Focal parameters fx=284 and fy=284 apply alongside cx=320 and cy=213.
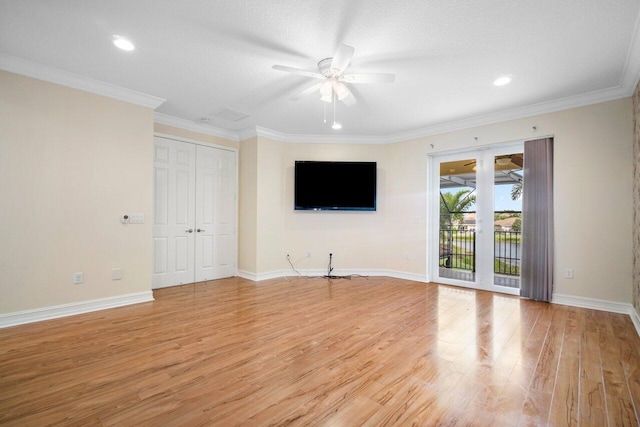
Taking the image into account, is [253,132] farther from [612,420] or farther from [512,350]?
[612,420]

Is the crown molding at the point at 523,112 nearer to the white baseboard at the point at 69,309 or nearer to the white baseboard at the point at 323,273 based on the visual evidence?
the white baseboard at the point at 323,273

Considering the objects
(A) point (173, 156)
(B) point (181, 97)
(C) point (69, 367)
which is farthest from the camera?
(A) point (173, 156)

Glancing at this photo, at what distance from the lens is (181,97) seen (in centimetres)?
389

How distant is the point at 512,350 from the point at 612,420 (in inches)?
34.0

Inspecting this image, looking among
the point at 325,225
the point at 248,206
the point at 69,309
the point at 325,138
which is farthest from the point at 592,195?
the point at 69,309

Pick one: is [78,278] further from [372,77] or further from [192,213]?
[372,77]

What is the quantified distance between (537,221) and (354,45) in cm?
350

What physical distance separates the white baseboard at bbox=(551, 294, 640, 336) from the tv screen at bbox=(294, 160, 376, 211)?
3.04m

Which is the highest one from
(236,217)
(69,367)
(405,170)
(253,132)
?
(253,132)

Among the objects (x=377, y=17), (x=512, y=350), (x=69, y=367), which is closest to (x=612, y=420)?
(x=512, y=350)

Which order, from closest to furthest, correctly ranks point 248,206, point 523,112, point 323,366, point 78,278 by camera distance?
point 323,366, point 78,278, point 523,112, point 248,206

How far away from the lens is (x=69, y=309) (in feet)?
10.8

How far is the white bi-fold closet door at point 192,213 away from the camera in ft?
15.1

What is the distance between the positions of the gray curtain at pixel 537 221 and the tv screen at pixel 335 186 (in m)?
2.41
